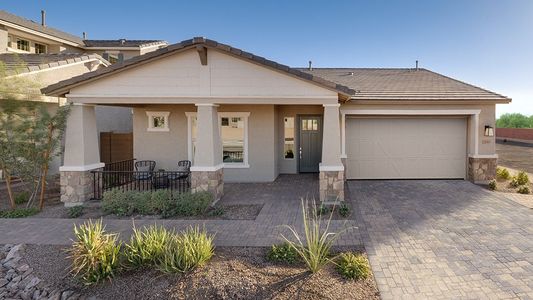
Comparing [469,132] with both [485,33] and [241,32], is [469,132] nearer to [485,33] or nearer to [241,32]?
[485,33]

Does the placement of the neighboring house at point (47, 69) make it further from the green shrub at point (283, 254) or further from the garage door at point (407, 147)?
the garage door at point (407, 147)

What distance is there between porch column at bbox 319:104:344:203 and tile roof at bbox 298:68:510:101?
2940 millimetres

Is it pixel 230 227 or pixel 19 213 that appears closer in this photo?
pixel 230 227

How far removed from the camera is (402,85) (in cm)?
1329

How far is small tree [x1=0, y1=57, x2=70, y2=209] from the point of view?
8.29 metres

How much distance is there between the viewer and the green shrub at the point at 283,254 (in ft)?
17.3

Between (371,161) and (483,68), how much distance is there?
1108 centimetres

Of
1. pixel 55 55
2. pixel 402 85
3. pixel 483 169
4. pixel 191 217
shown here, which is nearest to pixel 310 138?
pixel 402 85

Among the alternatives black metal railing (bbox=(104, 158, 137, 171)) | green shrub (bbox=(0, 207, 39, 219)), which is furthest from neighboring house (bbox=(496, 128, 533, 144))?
green shrub (bbox=(0, 207, 39, 219))

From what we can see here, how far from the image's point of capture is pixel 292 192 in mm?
10484

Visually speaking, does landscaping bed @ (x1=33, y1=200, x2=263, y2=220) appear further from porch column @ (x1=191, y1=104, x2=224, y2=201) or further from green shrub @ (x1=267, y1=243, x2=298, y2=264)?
green shrub @ (x1=267, y1=243, x2=298, y2=264)

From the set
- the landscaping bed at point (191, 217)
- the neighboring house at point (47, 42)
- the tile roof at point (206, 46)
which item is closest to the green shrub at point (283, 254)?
the landscaping bed at point (191, 217)

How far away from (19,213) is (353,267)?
329 inches

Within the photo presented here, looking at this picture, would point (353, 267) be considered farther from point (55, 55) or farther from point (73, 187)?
point (55, 55)
